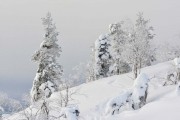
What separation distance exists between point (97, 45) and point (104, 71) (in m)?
3.62

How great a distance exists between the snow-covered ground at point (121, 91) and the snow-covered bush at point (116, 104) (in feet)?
1.97

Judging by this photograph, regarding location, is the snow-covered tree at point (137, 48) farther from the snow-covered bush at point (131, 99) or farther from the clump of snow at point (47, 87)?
the snow-covered bush at point (131, 99)

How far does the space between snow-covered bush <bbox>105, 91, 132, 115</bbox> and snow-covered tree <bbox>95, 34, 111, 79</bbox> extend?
31.9 metres

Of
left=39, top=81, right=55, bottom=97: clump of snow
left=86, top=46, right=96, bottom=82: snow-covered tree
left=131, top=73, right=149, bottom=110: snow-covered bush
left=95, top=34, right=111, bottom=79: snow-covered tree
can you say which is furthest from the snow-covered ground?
left=86, top=46, right=96, bottom=82: snow-covered tree

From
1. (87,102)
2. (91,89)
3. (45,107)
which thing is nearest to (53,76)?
(91,89)

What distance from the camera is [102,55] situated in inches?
2500

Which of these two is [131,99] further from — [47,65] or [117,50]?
[117,50]

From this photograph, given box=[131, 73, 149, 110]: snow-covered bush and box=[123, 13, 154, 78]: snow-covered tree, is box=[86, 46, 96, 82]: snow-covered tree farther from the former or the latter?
box=[131, 73, 149, 110]: snow-covered bush

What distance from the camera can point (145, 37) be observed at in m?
51.4

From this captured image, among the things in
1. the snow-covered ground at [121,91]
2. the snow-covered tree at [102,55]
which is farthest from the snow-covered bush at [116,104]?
the snow-covered tree at [102,55]

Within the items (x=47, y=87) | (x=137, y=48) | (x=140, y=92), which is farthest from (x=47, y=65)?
(x=140, y=92)

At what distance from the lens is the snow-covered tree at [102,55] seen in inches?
2489

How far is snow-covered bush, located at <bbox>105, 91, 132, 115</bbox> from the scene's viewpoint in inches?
1207

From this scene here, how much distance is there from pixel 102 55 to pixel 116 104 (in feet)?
108
